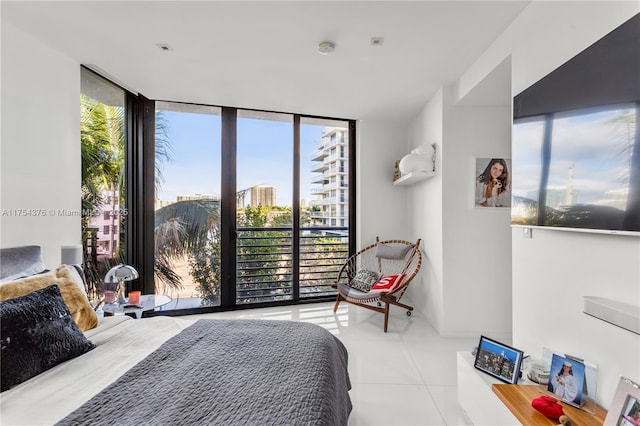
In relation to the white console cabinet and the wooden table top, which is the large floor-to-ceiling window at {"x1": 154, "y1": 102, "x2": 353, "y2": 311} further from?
the wooden table top

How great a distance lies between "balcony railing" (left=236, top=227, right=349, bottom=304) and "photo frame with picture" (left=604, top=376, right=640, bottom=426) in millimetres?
3170

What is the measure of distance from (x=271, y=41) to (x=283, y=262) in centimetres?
255

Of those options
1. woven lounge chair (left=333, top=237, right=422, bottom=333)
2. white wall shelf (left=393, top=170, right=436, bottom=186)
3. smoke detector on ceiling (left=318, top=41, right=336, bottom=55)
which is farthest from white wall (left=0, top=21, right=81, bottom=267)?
white wall shelf (left=393, top=170, right=436, bottom=186)

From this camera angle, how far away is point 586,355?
4.50 feet

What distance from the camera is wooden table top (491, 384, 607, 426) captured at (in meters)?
1.22

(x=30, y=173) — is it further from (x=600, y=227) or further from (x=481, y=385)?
(x=600, y=227)

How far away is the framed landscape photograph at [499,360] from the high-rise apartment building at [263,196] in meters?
2.81

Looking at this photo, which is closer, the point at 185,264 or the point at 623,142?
the point at 623,142

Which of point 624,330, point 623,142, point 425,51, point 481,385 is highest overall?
point 425,51

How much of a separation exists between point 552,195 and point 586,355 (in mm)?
740

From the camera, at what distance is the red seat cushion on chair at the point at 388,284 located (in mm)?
3307

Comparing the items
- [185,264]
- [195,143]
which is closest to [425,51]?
[195,143]

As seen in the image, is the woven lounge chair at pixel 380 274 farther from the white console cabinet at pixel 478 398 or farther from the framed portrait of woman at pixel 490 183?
the white console cabinet at pixel 478 398

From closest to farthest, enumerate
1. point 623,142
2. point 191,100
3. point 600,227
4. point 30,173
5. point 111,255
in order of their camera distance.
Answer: point 623,142 < point 600,227 < point 30,173 < point 111,255 < point 191,100
